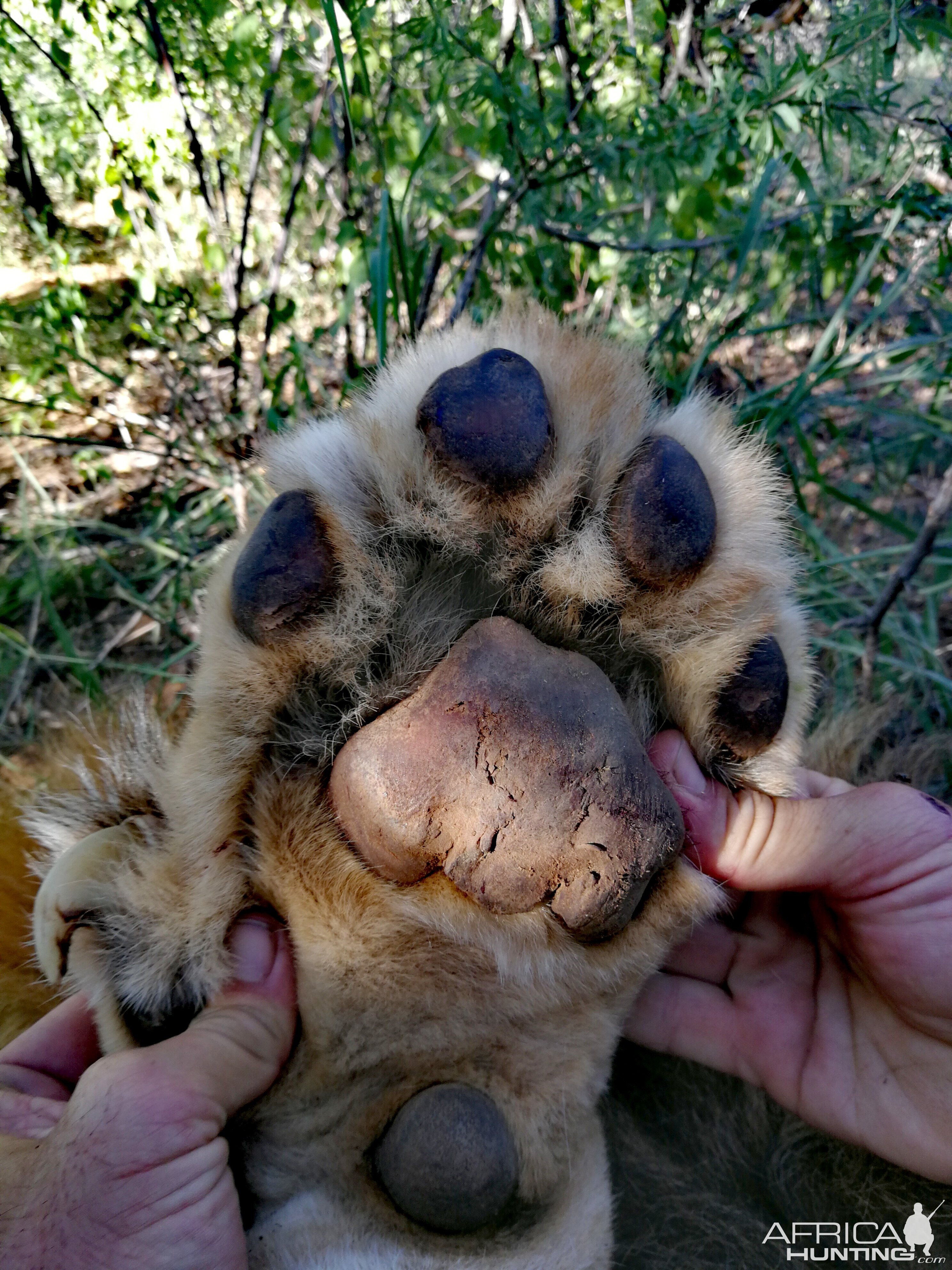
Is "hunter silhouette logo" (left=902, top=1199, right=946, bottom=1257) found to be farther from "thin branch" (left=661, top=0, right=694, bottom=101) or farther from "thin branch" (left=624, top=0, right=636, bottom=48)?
"thin branch" (left=624, top=0, right=636, bottom=48)

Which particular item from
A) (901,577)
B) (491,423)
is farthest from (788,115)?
(491,423)

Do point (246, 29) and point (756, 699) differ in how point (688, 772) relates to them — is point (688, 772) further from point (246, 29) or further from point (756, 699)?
point (246, 29)

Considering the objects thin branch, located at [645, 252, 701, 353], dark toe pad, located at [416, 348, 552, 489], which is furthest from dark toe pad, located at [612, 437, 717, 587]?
thin branch, located at [645, 252, 701, 353]

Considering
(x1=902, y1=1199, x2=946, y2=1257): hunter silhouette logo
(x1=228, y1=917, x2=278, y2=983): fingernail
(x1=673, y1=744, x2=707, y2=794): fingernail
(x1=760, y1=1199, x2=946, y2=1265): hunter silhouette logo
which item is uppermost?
(x1=673, y1=744, x2=707, y2=794): fingernail

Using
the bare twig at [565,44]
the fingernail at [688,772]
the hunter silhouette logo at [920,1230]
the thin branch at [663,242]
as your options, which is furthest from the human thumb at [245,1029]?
the bare twig at [565,44]

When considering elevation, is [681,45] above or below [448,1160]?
above

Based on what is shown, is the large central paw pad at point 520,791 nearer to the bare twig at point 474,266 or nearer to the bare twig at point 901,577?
the bare twig at point 901,577

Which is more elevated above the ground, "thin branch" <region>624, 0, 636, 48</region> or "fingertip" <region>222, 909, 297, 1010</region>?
"thin branch" <region>624, 0, 636, 48</region>
